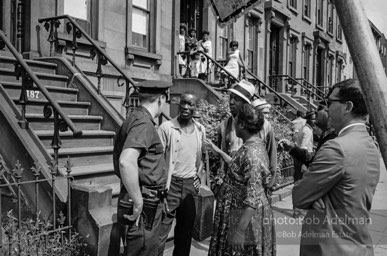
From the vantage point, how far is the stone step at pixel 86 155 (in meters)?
5.78

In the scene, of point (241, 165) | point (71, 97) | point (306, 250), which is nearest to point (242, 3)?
point (241, 165)

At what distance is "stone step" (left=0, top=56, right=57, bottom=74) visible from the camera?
7.07 m

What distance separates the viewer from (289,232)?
609 cm

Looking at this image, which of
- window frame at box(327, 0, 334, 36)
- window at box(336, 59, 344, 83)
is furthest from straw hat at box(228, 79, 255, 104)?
window at box(336, 59, 344, 83)

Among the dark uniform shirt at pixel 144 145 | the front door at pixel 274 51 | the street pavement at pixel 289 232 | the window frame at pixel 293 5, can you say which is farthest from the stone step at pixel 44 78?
the window frame at pixel 293 5

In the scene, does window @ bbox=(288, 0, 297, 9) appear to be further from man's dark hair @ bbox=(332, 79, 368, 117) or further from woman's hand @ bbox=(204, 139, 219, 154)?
man's dark hair @ bbox=(332, 79, 368, 117)

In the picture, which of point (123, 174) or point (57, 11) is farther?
point (57, 11)

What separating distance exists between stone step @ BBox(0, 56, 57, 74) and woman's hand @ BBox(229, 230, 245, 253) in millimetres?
5662

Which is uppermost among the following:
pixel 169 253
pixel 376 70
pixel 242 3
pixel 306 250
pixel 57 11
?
pixel 57 11

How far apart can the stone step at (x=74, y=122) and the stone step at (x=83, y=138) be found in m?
0.25

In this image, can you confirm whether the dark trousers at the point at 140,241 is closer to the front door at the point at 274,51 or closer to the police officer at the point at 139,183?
the police officer at the point at 139,183

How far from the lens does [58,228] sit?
4.25 m

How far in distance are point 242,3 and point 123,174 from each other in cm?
160

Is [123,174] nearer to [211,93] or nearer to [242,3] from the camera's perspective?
[242,3]
